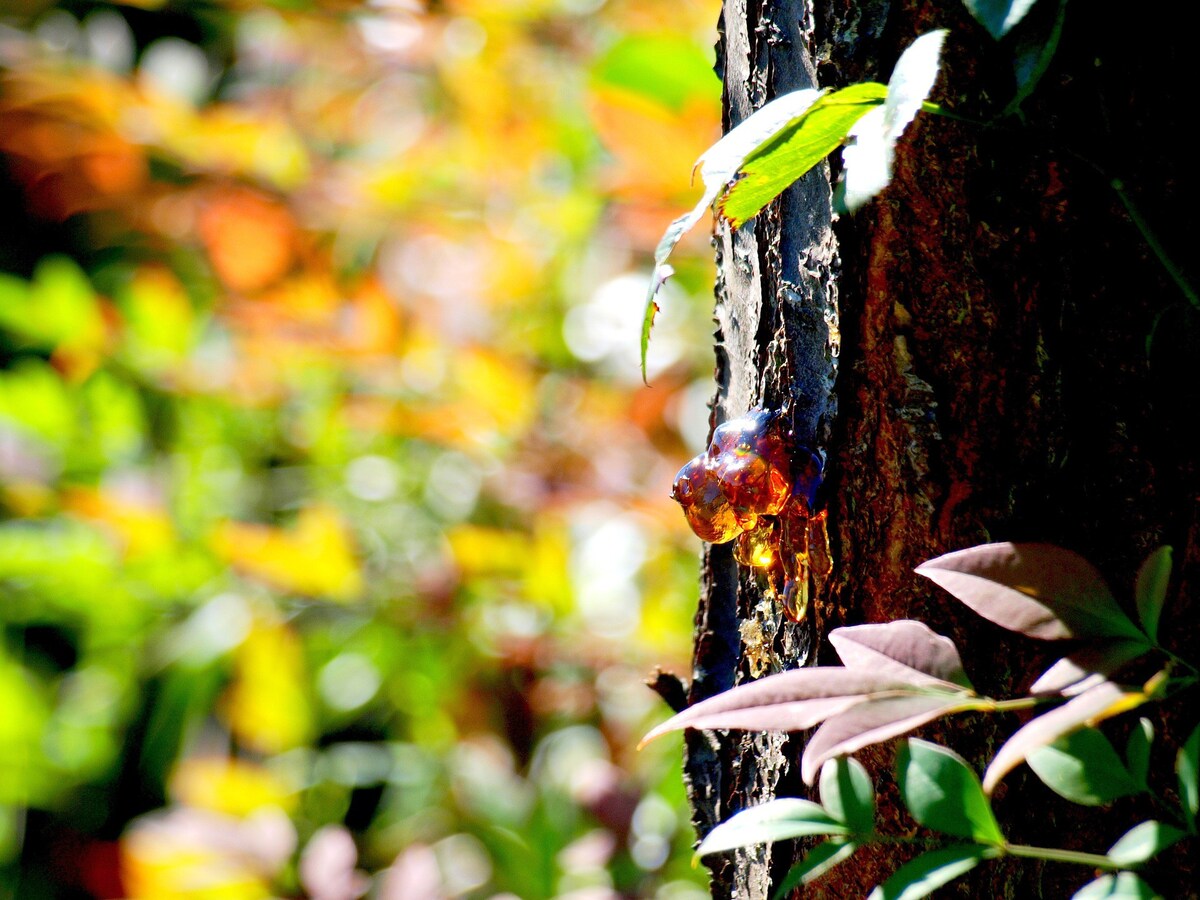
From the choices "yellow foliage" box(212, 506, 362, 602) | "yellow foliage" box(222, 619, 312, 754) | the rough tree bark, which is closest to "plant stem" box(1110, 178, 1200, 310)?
the rough tree bark

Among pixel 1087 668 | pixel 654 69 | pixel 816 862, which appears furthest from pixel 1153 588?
pixel 654 69

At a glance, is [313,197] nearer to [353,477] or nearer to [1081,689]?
[353,477]

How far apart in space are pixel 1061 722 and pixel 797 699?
8 cm

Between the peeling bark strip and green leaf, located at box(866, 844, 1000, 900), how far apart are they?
15 centimetres

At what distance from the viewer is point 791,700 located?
324 mm

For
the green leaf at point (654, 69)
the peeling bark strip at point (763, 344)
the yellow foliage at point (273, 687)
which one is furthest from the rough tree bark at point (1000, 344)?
the yellow foliage at point (273, 687)

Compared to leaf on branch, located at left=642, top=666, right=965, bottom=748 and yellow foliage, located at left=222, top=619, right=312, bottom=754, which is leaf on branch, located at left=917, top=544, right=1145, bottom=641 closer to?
leaf on branch, located at left=642, top=666, right=965, bottom=748

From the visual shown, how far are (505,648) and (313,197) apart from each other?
2.30 ft

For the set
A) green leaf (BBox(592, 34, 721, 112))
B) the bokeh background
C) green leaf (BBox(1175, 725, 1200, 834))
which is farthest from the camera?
the bokeh background

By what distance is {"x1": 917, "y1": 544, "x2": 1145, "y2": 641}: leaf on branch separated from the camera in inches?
12.9

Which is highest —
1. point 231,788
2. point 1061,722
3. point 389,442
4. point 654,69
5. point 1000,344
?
point 654,69

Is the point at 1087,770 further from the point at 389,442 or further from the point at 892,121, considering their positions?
the point at 389,442

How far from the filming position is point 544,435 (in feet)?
4.28

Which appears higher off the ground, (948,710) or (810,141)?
(810,141)
